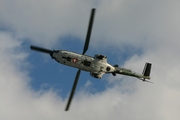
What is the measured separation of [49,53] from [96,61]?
37.9ft

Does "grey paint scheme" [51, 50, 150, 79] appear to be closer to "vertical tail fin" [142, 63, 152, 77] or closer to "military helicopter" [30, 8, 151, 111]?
"military helicopter" [30, 8, 151, 111]

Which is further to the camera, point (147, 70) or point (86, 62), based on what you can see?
point (147, 70)

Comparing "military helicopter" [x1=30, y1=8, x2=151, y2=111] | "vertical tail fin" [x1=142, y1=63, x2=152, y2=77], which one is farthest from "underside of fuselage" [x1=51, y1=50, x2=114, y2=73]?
"vertical tail fin" [x1=142, y1=63, x2=152, y2=77]

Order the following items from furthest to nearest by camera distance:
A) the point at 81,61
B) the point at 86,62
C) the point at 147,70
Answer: the point at 147,70, the point at 86,62, the point at 81,61

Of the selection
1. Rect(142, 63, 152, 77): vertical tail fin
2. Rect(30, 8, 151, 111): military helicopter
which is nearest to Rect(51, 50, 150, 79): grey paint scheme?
Rect(30, 8, 151, 111): military helicopter

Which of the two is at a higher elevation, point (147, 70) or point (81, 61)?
point (147, 70)

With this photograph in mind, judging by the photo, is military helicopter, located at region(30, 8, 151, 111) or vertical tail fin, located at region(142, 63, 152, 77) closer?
military helicopter, located at region(30, 8, 151, 111)

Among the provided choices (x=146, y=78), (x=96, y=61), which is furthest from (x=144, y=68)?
(x=96, y=61)

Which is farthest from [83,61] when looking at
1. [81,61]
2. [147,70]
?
[147,70]

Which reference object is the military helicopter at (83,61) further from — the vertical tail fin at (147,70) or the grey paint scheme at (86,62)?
the vertical tail fin at (147,70)

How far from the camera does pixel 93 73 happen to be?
7388 cm

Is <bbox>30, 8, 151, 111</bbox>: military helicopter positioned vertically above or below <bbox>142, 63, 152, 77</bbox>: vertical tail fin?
below

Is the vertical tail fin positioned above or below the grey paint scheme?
above

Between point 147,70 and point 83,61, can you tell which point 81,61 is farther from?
point 147,70
